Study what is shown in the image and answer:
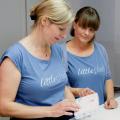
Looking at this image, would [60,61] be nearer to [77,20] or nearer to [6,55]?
[6,55]

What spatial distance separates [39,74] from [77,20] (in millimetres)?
810

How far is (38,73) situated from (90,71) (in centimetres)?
70

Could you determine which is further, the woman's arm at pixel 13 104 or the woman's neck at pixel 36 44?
the woman's neck at pixel 36 44

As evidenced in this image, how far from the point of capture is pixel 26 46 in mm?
1383

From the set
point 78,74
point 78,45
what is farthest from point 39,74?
point 78,45

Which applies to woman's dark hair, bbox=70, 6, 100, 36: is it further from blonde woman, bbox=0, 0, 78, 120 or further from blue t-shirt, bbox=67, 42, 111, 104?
blonde woman, bbox=0, 0, 78, 120

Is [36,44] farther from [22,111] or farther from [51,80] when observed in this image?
[22,111]

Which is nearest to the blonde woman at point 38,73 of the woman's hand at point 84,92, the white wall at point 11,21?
the woman's hand at point 84,92

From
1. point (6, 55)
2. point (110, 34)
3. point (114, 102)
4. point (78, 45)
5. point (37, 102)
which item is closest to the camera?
point (6, 55)

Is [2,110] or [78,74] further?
[78,74]

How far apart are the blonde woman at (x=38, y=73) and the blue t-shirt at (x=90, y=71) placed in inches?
Answer: 19.6

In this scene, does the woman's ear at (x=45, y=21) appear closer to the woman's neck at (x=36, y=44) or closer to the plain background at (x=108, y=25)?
the woman's neck at (x=36, y=44)

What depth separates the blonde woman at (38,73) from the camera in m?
1.29

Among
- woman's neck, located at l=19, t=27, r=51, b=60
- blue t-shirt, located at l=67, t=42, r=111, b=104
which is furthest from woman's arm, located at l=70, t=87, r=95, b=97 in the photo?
woman's neck, located at l=19, t=27, r=51, b=60
